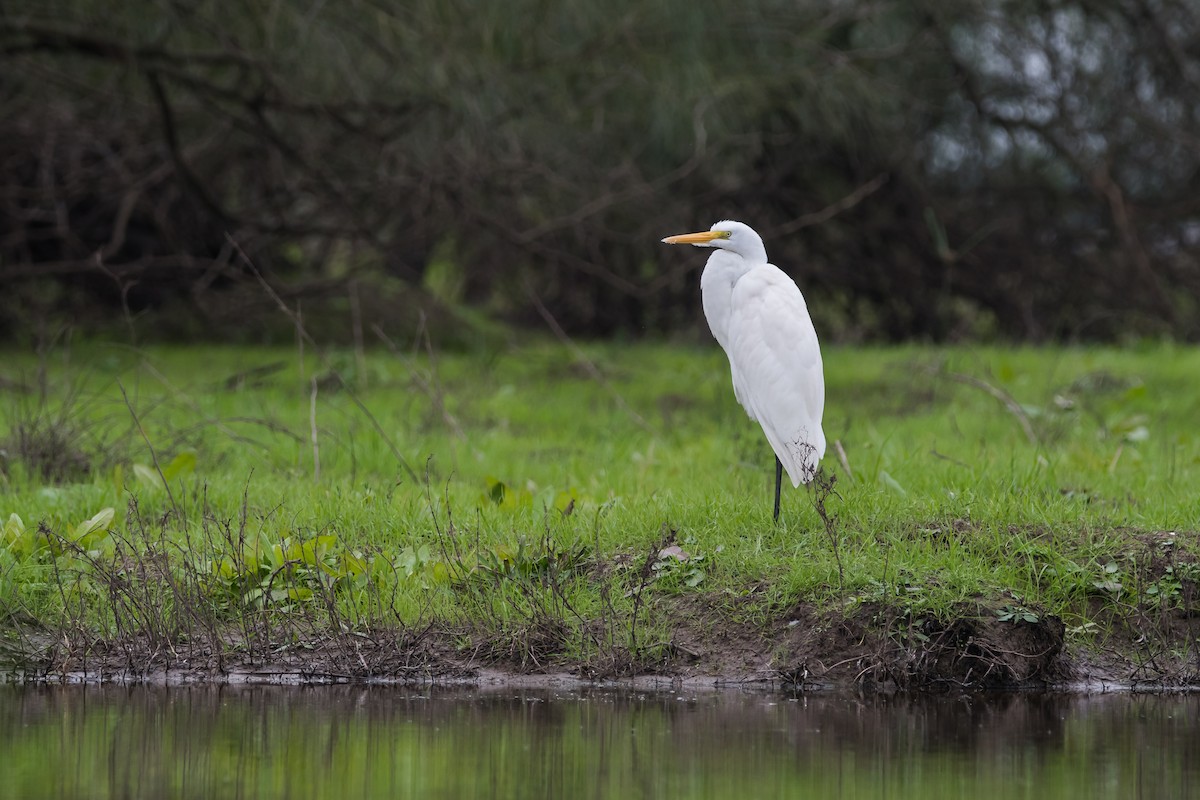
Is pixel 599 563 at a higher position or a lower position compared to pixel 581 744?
higher

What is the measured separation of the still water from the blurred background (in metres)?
5.25

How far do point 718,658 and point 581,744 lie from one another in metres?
1.21

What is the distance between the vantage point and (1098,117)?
1452cm

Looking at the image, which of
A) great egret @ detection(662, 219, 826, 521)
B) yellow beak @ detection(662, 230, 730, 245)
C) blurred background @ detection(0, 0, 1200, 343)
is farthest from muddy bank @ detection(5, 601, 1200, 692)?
blurred background @ detection(0, 0, 1200, 343)

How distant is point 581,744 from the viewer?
488 cm

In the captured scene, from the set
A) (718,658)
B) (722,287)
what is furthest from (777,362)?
(718,658)

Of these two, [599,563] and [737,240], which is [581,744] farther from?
[737,240]

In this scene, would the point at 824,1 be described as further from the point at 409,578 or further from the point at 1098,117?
the point at 409,578

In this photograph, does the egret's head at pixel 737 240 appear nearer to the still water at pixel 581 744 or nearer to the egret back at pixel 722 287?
the egret back at pixel 722 287

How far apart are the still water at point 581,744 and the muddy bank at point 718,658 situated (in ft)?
0.48

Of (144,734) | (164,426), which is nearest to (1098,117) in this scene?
(164,426)

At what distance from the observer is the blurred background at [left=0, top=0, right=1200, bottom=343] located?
11320mm

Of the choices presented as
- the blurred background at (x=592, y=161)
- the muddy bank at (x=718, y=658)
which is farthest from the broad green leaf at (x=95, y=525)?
the blurred background at (x=592, y=161)

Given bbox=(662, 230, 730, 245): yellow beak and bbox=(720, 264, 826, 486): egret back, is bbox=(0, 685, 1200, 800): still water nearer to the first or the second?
bbox=(720, 264, 826, 486): egret back
